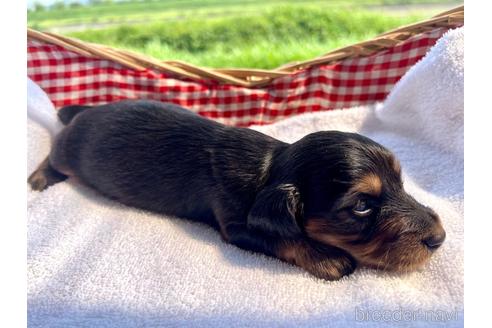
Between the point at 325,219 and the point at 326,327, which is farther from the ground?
the point at 325,219

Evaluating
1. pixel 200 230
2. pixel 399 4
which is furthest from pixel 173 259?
pixel 399 4

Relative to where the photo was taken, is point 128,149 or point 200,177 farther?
point 128,149

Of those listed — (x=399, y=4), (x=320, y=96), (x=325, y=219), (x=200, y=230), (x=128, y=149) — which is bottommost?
(x=200, y=230)

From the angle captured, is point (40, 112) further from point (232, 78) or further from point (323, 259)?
point (323, 259)

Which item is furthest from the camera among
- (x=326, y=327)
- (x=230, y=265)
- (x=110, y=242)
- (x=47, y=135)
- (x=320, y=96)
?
(x=320, y=96)

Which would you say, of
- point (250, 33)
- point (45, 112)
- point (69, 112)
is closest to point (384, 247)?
point (69, 112)

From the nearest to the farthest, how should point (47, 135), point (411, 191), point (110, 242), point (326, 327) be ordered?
point (326, 327) < point (110, 242) < point (411, 191) < point (47, 135)

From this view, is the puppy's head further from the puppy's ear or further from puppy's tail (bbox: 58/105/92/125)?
puppy's tail (bbox: 58/105/92/125)

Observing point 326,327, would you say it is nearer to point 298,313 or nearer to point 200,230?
point 298,313
